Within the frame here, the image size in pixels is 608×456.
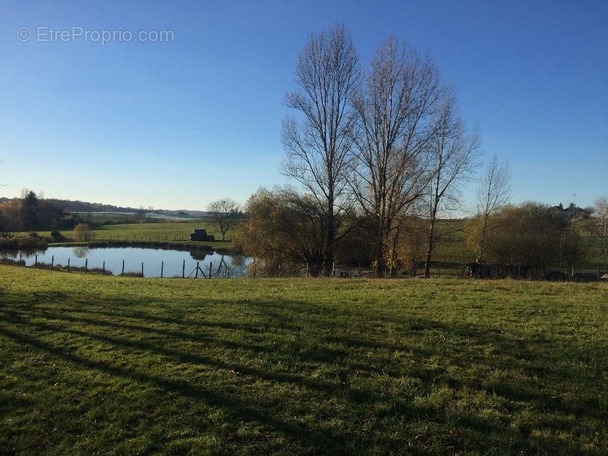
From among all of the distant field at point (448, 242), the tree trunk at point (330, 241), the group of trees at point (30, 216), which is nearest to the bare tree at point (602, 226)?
the distant field at point (448, 242)

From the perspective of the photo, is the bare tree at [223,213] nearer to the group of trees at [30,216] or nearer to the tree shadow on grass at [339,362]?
the group of trees at [30,216]

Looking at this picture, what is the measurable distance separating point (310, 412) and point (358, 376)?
3.84ft

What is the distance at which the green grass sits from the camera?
463 cm

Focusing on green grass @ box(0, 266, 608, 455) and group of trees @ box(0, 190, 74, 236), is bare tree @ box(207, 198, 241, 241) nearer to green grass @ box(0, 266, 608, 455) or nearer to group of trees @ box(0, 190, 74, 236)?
group of trees @ box(0, 190, 74, 236)

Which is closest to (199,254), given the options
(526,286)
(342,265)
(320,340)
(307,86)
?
(342,265)

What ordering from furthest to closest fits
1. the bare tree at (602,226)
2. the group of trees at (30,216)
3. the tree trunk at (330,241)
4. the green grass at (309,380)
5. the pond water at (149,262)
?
the group of trees at (30,216) → the bare tree at (602,226) → the pond water at (149,262) → the tree trunk at (330,241) → the green grass at (309,380)

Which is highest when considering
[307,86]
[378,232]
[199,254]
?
[307,86]

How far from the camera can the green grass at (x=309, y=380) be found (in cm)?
463

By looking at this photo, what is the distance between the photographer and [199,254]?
2404 inches

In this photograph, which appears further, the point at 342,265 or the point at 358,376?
the point at 342,265

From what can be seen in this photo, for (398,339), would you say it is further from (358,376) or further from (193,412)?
(193,412)

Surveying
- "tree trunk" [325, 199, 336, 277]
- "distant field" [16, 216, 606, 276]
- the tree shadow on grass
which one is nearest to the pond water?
"distant field" [16, 216, 606, 276]

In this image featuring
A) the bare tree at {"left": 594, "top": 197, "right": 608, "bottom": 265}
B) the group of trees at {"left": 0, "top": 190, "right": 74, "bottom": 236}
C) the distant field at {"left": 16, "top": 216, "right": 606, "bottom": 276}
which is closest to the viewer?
the distant field at {"left": 16, "top": 216, "right": 606, "bottom": 276}

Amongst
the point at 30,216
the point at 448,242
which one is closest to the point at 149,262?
the point at 448,242
